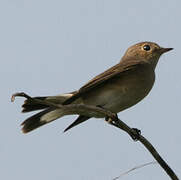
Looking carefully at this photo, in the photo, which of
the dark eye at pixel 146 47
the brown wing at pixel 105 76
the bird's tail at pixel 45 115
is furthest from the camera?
the dark eye at pixel 146 47

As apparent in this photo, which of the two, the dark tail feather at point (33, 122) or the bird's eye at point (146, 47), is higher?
the bird's eye at point (146, 47)

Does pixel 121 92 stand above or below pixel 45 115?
below

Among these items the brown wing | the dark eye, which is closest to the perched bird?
the brown wing

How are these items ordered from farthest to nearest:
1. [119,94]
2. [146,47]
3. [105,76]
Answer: [146,47], [105,76], [119,94]

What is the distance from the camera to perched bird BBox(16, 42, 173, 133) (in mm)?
6805

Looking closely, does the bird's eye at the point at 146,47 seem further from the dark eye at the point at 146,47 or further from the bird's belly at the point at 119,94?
the bird's belly at the point at 119,94

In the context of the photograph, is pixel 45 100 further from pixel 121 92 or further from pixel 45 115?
pixel 121 92

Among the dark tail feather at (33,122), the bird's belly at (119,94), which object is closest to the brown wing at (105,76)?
the bird's belly at (119,94)

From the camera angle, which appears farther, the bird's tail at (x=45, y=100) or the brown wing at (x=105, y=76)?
the brown wing at (x=105, y=76)

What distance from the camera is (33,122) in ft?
23.3

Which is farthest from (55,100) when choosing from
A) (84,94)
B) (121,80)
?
(121,80)

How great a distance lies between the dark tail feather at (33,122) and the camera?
7.03 m

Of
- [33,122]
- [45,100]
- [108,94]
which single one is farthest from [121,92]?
A: [33,122]

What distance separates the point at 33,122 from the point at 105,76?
132 centimetres
